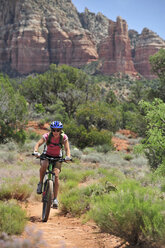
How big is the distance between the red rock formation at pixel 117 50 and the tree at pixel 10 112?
91.5 metres

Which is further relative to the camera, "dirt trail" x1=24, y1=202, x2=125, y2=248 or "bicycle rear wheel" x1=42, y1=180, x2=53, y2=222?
"bicycle rear wheel" x1=42, y1=180, x2=53, y2=222

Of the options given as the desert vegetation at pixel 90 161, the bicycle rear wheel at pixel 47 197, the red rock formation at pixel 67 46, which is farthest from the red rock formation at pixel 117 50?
the bicycle rear wheel at pixel 47 197

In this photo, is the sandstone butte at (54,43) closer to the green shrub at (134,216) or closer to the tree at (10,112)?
the tree at (10,112)

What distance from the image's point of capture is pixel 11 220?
Result: 3.71 meters

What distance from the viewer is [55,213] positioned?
5844mm

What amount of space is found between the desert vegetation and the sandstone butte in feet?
234

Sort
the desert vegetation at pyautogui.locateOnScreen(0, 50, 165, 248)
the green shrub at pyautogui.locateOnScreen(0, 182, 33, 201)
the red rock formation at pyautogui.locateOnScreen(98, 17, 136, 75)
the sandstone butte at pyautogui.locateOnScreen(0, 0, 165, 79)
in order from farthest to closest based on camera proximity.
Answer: the sandstone butte at pyautogui.locateOnScreen(0, 0, 165, 79)
the red rock formation at pyautogui.locateOnScreen(98, 17, 136, 75)
the green shrub at pyautogui.locateOnScreen(0, 182, 33, 201)
the desert vegetation at pyautogui.locateOnScreen(0, 50, 165, 248)

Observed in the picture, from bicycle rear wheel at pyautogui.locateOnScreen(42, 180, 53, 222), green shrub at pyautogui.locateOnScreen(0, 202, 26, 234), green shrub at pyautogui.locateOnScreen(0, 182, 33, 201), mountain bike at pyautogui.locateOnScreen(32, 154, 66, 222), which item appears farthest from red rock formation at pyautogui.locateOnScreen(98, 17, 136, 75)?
green shrub at pyautogui.locateOnScreen(0, 202, 26, 234)

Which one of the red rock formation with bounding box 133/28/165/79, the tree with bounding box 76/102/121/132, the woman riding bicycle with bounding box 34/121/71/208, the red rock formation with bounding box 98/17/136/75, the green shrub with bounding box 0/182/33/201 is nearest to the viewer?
the woman riding bicycle with bounding box 34/121/71/208

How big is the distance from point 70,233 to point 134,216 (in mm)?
1351

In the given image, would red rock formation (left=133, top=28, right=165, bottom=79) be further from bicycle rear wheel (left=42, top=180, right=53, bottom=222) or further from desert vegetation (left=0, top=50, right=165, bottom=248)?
bicycle rear wheel (left=42, top=180, right=53, bottom=222)

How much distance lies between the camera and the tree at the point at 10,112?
15.8 meters

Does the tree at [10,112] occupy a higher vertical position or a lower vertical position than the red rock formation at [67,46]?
lower

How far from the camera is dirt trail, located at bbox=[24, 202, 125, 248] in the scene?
356 cm
